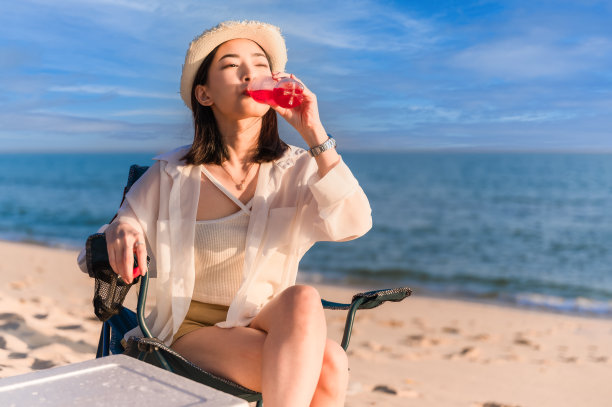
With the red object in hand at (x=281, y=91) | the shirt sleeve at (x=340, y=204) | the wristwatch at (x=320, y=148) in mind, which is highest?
the red object in hand at (x=281, y=91)

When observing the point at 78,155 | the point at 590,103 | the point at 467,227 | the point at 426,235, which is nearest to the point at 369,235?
the point at 426,235

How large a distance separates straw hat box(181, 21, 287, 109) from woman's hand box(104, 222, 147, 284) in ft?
2.00

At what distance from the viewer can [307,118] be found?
6.40ft

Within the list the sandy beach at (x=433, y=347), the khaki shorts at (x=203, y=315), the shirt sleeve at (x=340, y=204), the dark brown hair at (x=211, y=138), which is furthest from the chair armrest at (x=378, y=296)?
the sandy beach at (x=433, y=347)

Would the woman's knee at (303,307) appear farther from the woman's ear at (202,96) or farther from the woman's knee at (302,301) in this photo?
the woman's ear at (202,96)

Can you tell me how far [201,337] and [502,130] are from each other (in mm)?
21439

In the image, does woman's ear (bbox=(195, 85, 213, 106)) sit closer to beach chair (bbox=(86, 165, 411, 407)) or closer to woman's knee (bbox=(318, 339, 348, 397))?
beach chair (bbox=(86, 165, 411, 407))

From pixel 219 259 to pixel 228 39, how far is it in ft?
2.35

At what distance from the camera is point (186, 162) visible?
2.21 metres

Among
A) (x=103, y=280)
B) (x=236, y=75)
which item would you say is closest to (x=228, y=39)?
(x=236, y=75)

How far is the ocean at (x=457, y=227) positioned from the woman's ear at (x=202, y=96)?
5.79 metres

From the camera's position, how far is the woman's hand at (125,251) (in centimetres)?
185

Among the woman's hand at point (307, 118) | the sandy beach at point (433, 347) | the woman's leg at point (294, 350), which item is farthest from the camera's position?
the sandy beach at point (433, 347)

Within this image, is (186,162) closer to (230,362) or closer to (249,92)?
(249,92)
